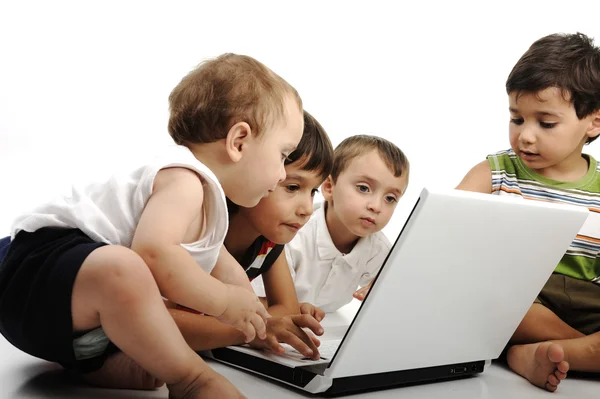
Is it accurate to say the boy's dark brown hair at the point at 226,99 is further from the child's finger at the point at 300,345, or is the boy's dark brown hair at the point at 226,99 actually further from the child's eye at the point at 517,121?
the child's eye at the point at 517,121

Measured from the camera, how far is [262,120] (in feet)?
3.79

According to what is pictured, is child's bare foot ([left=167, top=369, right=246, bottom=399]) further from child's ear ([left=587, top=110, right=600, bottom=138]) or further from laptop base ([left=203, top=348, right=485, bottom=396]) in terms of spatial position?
child's ear ([left=587, top=110, right=600, bottom=138])

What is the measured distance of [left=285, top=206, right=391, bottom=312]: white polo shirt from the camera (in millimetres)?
1843

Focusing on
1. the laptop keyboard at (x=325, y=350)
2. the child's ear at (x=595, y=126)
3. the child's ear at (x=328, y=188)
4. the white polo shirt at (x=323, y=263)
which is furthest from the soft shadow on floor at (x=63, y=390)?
the child's ear at (x=595, y=126)

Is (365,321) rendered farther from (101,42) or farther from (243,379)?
A: (101,42)

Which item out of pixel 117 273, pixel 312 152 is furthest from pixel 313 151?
pixel 117 273

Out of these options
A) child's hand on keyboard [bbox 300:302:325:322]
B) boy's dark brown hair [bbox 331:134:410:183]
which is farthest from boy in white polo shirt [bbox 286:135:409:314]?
child's hand on keyboard [bbox 300:302:325:322]

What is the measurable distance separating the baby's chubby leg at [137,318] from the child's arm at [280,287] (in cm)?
56

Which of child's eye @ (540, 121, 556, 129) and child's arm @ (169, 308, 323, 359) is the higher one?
child's eye @ (540, 121, 556, 129)

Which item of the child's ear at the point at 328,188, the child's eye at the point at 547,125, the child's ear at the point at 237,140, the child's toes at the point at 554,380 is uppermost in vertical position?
the child's eye at the point at 547,125

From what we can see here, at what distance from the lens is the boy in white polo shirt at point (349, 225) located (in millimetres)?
1798

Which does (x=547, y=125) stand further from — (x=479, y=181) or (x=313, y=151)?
(x=313, y=151)

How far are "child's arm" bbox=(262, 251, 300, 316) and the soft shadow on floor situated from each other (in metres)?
0.47

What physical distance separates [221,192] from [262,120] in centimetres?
16
